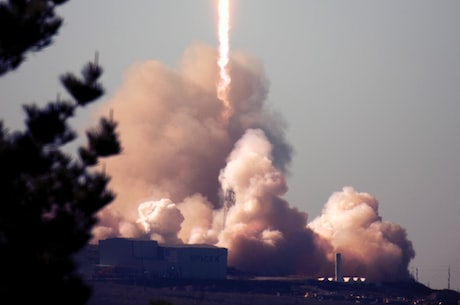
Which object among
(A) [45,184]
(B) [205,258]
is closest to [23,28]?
(A) [45,184]

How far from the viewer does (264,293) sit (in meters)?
163

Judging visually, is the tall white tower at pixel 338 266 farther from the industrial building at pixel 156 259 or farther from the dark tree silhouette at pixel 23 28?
the dark tree silhouette at pixel 23 28

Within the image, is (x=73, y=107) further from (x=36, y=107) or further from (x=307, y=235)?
(x=307, y=235)

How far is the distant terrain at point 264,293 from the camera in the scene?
147750 millimetres

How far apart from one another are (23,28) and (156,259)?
Answer: 11025cm

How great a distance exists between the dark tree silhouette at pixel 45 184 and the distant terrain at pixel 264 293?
278 feet

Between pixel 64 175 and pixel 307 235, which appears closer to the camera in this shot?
pixel 64 175

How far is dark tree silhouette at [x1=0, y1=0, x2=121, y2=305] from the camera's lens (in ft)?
173

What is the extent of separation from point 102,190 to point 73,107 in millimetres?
3469

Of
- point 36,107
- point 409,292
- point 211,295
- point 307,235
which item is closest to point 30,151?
point 36,107

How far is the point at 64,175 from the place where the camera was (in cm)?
5659

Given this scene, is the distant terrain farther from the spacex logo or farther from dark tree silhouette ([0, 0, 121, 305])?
dark tree silhouette ([0, 0, 121, 305])

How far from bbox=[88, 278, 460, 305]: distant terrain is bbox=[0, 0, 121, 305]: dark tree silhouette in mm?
84749

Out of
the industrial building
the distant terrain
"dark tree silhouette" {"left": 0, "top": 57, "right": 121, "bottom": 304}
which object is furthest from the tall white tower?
"dark tree silhouette" {"left": 0, "top": 57, "right": 121, "bottom": 304}
